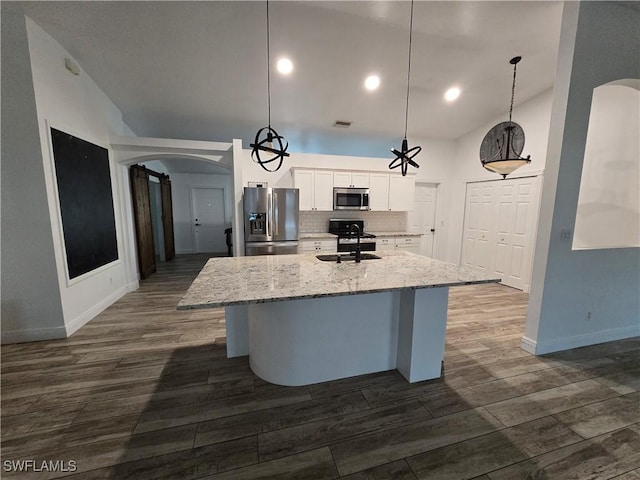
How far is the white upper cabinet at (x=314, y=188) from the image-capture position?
474cm

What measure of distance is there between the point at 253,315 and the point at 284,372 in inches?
19.4

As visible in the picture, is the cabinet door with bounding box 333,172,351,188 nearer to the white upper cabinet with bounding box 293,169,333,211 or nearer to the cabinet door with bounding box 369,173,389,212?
the white upper cabinet with bounding box 293,169,333,211

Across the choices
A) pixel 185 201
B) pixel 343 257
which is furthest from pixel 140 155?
pixel 185 201

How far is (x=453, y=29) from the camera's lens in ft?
9.53

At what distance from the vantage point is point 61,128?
2764 mm

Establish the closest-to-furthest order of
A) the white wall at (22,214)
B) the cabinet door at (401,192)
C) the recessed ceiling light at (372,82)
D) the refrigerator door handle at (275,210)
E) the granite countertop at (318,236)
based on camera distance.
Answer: the white wall at (22,214)
the recessed ceiling light at (372,82)
the refrigerator door handle at (275,210)
the granite countertop at (318,236)
the cabinet door at (401,192)

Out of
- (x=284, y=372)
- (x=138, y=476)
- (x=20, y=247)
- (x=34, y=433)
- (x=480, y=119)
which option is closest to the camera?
(x=138, y=476)

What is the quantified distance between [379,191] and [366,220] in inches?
26.3

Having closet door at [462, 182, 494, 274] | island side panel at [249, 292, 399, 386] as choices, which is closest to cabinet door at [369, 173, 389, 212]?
closet door at [462, 182, 494, 274]

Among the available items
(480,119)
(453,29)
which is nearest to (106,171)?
(453,29)

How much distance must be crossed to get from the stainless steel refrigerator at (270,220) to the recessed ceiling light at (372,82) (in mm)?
1878

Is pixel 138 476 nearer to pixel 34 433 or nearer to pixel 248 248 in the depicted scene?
pixel 34 433

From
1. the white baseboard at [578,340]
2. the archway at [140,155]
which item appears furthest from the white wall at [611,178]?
the archway at [140,155]

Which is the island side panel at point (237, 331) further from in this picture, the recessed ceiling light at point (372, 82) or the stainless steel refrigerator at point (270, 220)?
the recessed ceiling light at point (372, 82)
